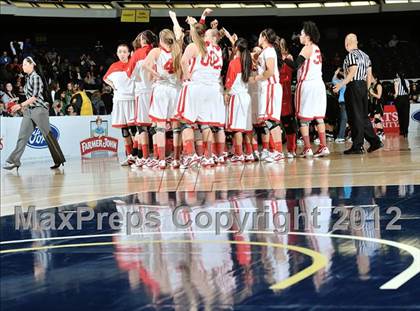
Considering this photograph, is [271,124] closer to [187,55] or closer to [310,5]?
[187,55]

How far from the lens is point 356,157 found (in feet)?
46.8

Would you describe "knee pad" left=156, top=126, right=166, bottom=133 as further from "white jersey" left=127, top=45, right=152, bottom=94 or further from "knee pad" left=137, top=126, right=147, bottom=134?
"white jersey" left=127, top=45, right=152, bottom=94

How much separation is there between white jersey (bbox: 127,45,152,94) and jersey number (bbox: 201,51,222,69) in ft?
4.45

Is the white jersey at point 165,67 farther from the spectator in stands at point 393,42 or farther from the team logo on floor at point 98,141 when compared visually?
the spectator in stands at point 393,42

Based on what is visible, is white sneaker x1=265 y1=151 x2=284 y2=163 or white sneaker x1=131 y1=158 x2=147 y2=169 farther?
white sneaker x1=131 y1=158 x2=147 y2=169

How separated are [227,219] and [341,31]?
102 ft

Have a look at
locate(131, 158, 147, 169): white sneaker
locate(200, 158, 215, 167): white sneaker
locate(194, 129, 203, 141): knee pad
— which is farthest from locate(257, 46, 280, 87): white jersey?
locate(131, 158, 147, 169): white sneaker

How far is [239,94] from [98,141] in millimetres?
7878

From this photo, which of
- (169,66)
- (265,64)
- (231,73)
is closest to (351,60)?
(265,64)

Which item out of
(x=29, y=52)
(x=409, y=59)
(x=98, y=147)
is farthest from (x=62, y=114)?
(x=409, y=59)

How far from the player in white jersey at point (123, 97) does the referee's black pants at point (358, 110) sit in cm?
372

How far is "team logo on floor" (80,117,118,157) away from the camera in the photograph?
21.0 meters

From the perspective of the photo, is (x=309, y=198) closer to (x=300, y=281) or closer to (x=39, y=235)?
(x=39, y=235)

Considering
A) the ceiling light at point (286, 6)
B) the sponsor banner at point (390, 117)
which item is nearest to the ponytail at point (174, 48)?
the sponsor banner at point (390, 117)
